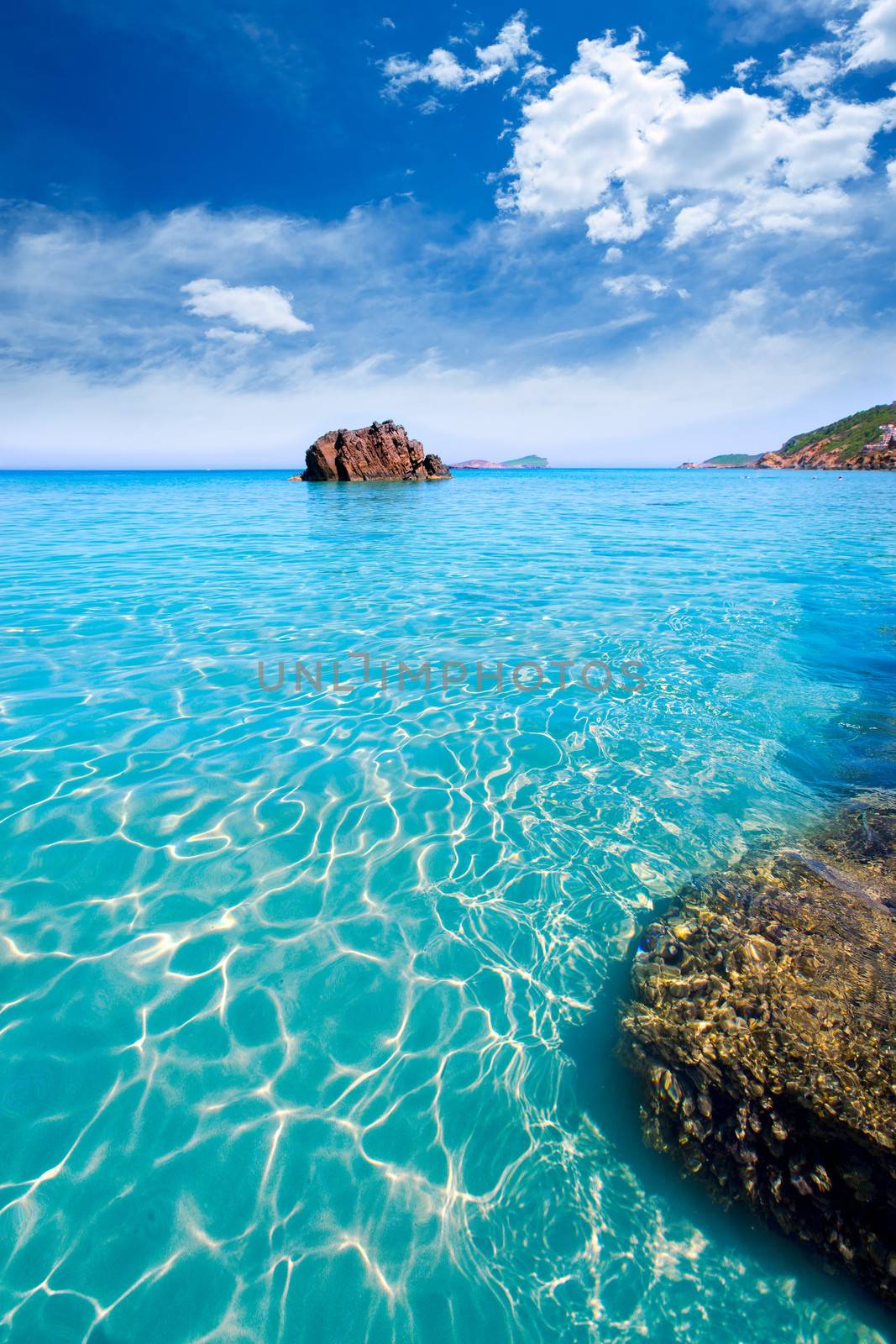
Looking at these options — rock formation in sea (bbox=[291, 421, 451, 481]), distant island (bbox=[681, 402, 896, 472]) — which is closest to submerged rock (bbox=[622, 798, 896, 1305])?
rock formation in sea (bbox=[291, 421, 451, 481])

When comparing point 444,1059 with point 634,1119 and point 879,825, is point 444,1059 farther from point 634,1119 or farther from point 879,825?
point 879,825

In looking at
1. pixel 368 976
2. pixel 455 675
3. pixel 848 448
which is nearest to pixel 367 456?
pixel 455 675

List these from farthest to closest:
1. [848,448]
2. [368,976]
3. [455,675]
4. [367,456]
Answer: [848,448], [367,456], [455,675], [368,976]

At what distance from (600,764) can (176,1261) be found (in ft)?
14.9

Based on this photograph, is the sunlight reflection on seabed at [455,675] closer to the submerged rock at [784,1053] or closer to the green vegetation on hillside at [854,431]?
the submerged rock at [784,1053]

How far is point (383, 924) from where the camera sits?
383cm

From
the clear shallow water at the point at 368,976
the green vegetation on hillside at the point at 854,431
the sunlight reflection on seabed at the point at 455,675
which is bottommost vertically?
the clear shallow water at the point at 368,976

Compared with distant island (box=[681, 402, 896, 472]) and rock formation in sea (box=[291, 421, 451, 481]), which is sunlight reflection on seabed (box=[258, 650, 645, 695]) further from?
distant island (box=[681, 402, 896, 472])

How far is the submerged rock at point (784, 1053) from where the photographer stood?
92.2 inches

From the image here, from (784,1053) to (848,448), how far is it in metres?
143

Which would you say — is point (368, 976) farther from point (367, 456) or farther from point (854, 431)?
point (854, 431)

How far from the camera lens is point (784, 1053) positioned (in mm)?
2682

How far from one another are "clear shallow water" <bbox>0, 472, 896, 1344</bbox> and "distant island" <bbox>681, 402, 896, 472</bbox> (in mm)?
112742

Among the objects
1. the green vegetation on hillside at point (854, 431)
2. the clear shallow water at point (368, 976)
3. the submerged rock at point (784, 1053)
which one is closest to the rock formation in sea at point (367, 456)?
the clear shallow water at point (368, 976)
